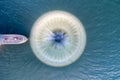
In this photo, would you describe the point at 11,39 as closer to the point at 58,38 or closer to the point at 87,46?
the point at 58,38

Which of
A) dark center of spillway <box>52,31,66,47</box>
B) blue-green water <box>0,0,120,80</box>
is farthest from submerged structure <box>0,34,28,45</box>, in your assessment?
dark center of spillway <box>52,31,66,47</box>

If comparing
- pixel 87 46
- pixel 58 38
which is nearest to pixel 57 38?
pixel 58 38

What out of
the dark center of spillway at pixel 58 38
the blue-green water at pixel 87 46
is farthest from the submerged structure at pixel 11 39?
the dark center of spillway at pixel 58 38

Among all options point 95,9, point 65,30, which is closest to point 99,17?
point 95,9

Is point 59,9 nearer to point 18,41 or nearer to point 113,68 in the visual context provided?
point 18,41

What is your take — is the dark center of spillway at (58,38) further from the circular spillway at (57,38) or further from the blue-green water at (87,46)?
the blue-green water at (87,46)
